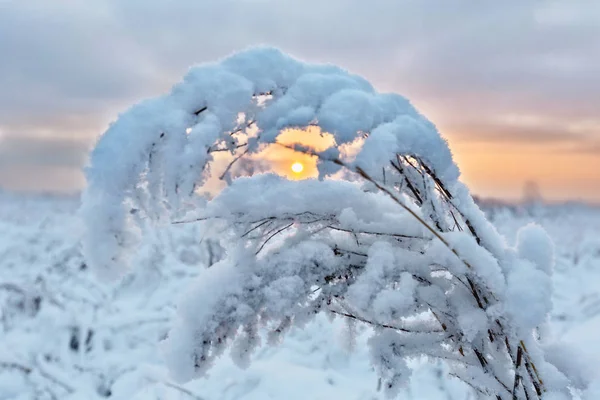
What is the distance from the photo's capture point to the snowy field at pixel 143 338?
3.52 m

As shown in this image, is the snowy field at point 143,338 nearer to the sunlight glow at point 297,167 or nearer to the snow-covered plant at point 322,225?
the snow-covered plant at point 322,225

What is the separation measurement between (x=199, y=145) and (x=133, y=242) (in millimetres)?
318

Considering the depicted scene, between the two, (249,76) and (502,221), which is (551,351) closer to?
(249,76)

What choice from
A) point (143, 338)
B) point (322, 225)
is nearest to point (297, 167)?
point (322, 225)

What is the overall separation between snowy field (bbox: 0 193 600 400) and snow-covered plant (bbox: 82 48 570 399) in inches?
8.9

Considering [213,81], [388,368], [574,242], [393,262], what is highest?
[574,242]

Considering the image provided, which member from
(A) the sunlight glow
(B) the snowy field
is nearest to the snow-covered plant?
(A) the sunlight glow

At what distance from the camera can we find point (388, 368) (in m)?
1.51

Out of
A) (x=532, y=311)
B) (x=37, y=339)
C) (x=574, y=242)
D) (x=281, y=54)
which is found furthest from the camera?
(x=574, y=242)

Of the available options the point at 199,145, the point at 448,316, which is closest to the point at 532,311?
the point at 448,316

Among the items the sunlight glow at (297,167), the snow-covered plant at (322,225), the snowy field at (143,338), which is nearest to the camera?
the snow-covered plant at (322,225)

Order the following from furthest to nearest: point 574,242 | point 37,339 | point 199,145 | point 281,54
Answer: point 574,242
point 37,339
point 281,54
point 199,145

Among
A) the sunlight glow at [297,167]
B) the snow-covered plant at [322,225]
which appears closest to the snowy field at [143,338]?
the snow-covered plant at [322,225]

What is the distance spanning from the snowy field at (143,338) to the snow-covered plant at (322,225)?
0.74 ft
